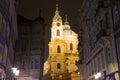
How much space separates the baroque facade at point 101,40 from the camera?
23.1m

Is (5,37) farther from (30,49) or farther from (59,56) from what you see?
(59,56)

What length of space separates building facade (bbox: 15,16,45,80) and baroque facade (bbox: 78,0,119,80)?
12.3 m

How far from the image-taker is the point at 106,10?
81.6 ft

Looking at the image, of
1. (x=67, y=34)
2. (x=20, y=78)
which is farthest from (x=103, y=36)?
(x=67, y=34)

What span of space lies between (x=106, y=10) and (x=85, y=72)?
1443 cm

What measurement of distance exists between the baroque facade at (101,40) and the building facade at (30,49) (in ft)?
40.4

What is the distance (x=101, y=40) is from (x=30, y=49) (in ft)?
78.3

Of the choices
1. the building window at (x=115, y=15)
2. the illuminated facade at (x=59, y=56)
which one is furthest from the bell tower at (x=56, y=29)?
the building window at (x=115, y=15)

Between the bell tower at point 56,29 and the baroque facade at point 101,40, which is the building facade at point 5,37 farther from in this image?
the bell tower at point 56,29

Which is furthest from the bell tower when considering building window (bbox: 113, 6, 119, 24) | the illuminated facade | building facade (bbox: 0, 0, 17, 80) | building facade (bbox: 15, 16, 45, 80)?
building window (bbox: 113, 6, 119, 24)

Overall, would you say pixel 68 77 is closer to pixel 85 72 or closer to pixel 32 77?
pixel 32 77

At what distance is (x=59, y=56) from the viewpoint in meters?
68.1

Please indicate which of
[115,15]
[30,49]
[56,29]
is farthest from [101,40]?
[56,29]

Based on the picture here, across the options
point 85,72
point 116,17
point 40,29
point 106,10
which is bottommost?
point 85,72
